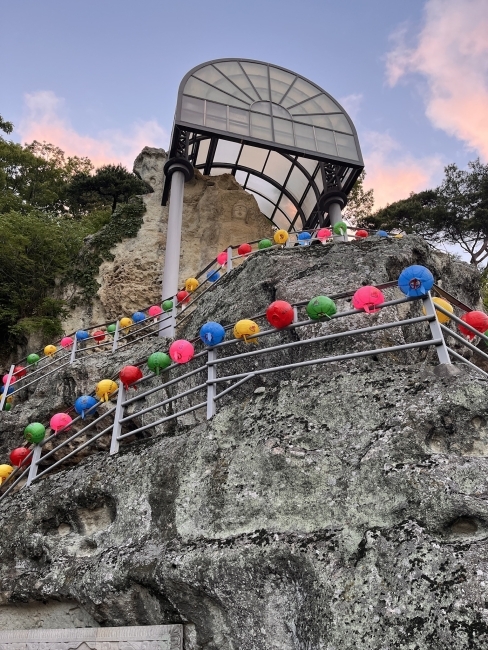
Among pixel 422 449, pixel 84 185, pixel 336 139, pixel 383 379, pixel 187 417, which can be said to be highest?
pixel 84 185

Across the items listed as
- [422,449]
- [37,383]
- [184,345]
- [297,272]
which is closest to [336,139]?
[297,272]

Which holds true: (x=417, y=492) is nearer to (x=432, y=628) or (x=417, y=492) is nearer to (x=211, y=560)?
(x=432, y=628)

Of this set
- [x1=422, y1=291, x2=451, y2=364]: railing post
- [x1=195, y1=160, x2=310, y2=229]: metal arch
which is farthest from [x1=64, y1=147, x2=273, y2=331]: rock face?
[x1=422, y1=291, x2=451, y2=364]: railing post

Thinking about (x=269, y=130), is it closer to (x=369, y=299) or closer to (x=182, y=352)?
(x=182, y=352)

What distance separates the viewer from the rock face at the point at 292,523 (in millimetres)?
2566

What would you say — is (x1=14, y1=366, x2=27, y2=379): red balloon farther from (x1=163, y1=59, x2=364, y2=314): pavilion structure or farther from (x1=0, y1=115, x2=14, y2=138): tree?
(x1=0, y1=115, x2=14, y2=138): tree

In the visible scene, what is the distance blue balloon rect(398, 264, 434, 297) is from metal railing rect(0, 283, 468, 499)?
2.5 inches

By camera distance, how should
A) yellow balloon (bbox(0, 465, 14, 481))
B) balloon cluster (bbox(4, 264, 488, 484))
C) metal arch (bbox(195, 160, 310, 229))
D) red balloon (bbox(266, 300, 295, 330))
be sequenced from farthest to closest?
metal arch (bbox(195, 160, 310, 229)) → yellow balloon (bbox(0, 465, 14, 481)) → red balloon (bbox(266, 300, 295, 330)) → balloon cluster (bbox(4, 264, 488, 484))

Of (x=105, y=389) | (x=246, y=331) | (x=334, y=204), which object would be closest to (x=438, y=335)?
(x=246, y=331)

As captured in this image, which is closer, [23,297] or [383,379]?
[383,379]

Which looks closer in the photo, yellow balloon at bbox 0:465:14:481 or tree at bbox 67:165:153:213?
yellow balloon at bbox 0:465:14:481

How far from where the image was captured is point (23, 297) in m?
14.3

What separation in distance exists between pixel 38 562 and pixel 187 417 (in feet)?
7.03

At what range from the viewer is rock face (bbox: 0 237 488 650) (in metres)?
2.57
